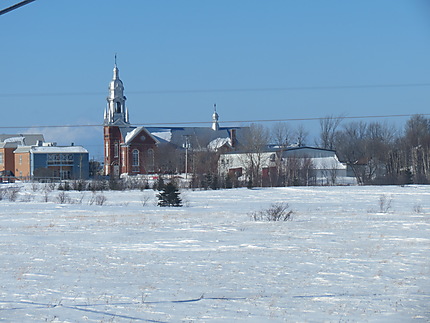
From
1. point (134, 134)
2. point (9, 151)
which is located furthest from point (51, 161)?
point (9, 151)

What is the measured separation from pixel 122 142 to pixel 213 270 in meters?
87.4

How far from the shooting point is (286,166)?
8081 cm

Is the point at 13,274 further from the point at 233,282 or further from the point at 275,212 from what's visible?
the point at 275,212

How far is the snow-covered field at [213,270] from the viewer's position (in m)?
12.1

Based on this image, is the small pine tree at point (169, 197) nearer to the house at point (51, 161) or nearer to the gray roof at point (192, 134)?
the house at point (51, 161)

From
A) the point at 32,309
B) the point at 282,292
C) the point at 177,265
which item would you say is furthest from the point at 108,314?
the point at 177,265

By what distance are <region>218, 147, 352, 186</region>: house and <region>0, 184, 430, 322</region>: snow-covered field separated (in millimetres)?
44327

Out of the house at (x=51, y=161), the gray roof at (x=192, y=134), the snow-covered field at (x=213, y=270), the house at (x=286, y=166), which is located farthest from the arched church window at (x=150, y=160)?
the snow-covered field at (x=213, y=270)

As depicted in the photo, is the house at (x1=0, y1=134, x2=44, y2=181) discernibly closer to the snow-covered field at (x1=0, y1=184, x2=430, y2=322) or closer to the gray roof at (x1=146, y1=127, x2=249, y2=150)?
the gray roof at (x1=146, y1=127, x2=249, y2=150)

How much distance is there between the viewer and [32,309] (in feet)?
39.4

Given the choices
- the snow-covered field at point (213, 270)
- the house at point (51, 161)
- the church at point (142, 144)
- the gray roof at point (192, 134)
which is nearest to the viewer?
the snow-covered field at point (213, 270)

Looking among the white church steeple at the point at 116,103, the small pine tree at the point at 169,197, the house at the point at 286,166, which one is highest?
the white church steeple at the point at 116,103

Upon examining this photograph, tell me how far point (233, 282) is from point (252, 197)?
3822cm

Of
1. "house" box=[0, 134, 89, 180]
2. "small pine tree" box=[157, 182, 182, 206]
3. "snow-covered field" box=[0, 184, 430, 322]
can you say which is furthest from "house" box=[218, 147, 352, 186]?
"snow-covered field" box=[0, 184, 430, 322]
